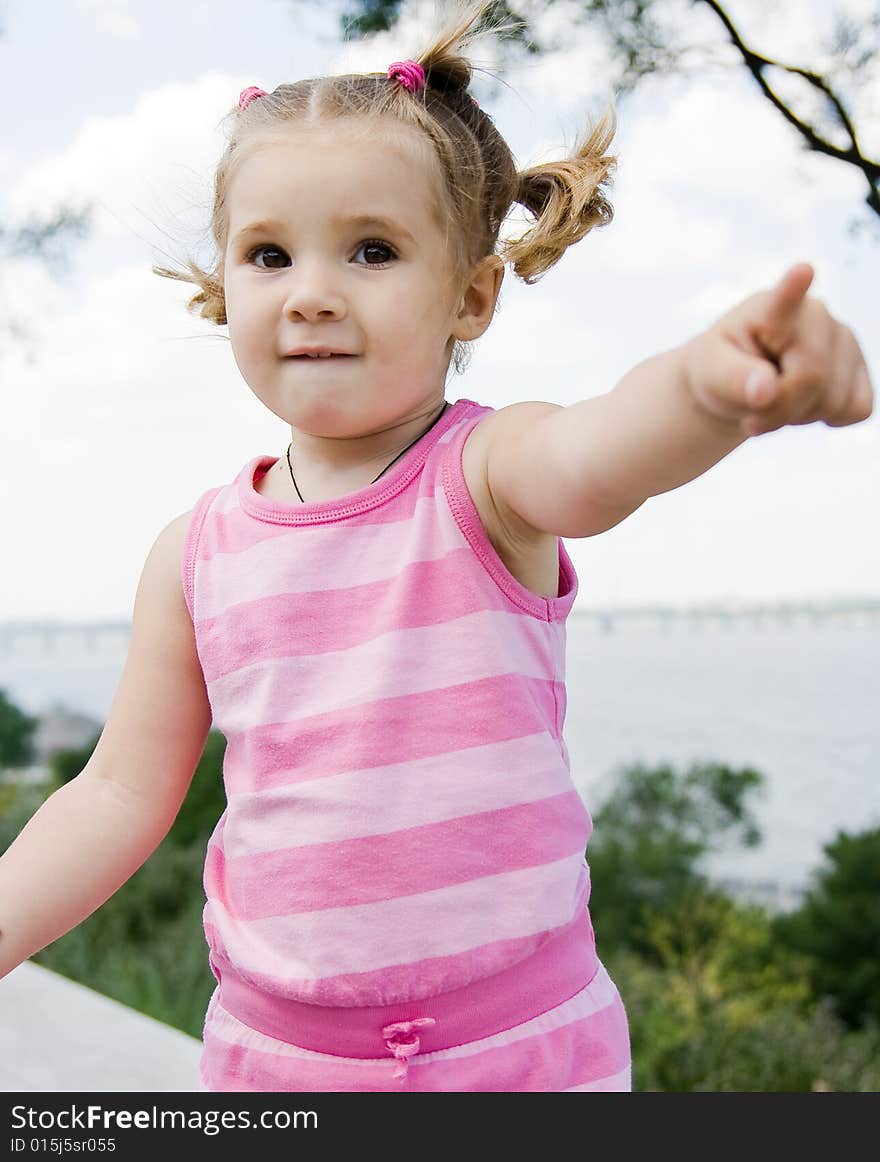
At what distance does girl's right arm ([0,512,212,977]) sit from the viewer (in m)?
1.27

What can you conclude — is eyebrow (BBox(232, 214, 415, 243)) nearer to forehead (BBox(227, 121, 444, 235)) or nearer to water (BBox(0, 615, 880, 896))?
forehead (BBox(227, 121, 444, 235))

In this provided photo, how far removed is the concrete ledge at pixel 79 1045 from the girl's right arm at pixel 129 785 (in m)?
0.88

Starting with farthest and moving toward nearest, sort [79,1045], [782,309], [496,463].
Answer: [79,1045] → [496,463] → [782,309]

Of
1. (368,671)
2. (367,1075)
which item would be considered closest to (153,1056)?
(367,1075)

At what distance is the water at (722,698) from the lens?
6652 millimetres

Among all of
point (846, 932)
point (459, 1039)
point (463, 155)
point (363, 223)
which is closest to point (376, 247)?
point (363, 223)

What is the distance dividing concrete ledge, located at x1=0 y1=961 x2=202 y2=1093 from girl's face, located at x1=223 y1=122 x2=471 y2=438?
1.33 meters

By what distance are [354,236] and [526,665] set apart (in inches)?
15.5

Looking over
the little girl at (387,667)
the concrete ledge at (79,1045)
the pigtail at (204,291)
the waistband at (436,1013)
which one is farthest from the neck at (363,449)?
the concrete ledge at (79,1045)

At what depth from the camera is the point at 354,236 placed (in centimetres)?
111

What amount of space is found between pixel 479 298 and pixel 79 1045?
5.58 ft

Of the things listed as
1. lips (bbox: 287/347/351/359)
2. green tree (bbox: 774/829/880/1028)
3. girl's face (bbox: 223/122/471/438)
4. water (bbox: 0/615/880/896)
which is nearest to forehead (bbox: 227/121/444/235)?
girl's face (bbox: 223/122/471/438)

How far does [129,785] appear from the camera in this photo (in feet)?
4.30

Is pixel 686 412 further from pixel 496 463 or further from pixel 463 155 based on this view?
pixel 463 155
